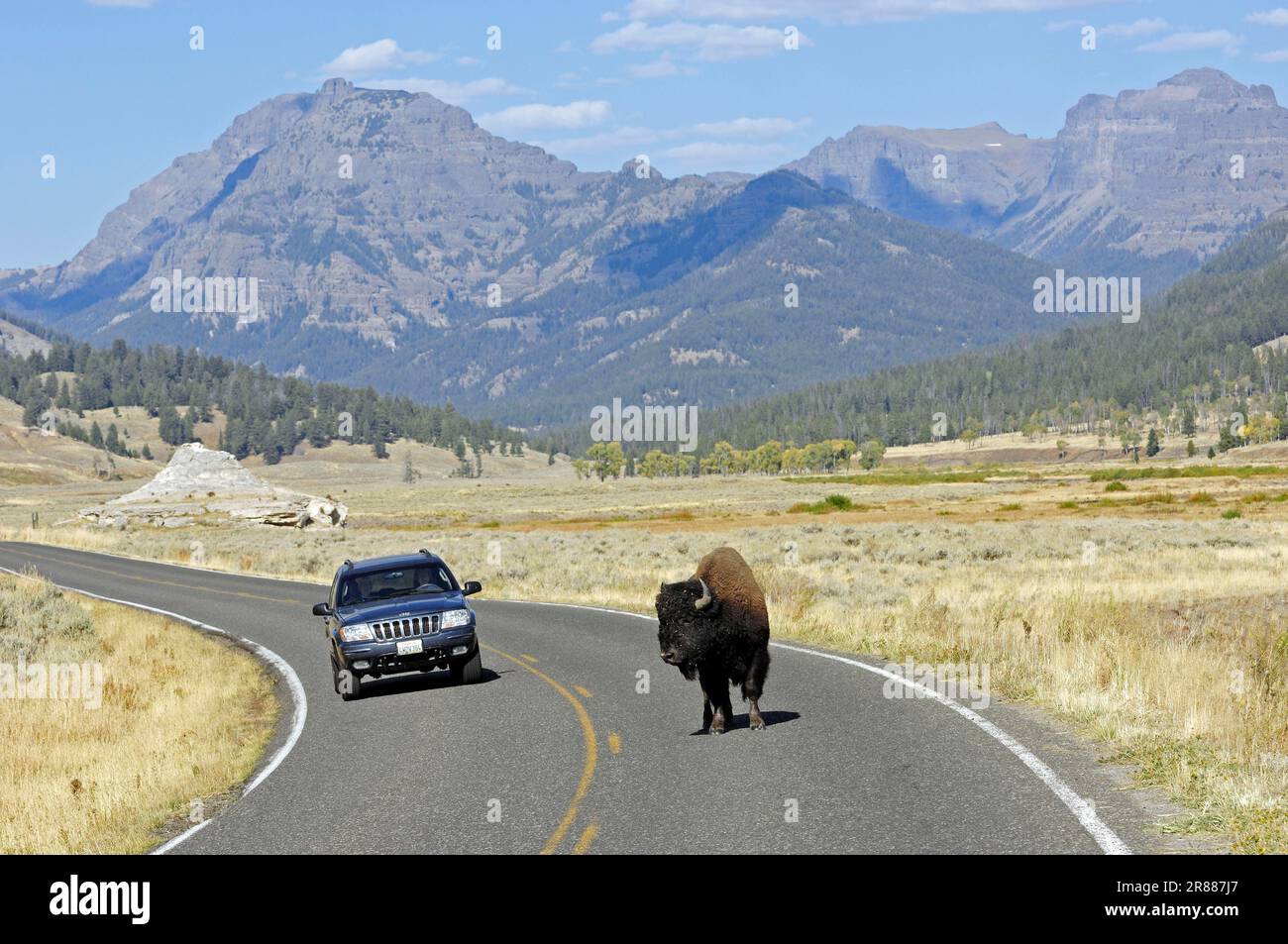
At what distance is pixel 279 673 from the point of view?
22109mm

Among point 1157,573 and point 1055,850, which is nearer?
point 1055,850

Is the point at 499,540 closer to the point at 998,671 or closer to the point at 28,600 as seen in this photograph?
the point at 28,600

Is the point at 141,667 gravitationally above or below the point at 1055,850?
below

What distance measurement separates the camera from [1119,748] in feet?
40.9

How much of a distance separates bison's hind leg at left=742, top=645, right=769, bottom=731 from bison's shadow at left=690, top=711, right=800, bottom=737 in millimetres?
240

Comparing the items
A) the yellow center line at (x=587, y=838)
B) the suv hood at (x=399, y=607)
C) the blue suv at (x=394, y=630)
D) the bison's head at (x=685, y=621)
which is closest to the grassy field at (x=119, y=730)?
the blue suv at (x=394, y=630)

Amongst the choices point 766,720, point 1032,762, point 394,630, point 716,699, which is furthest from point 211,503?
point 1032,762

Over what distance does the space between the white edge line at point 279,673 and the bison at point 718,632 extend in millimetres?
4249

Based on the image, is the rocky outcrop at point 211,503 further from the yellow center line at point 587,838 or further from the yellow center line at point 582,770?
the yellow center line at point 587,838

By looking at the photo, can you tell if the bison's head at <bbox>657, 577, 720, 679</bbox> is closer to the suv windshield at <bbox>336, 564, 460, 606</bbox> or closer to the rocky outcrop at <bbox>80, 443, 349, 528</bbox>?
the suv windshield at <bbox>336, 564, 460, 606</bbox>

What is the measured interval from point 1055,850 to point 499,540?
4675 centimetres
